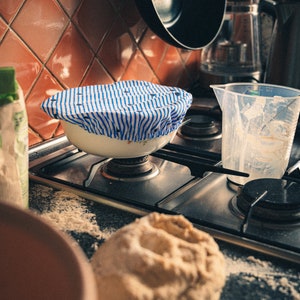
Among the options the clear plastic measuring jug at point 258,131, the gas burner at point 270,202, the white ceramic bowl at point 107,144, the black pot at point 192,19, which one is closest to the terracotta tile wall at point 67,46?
the black pot at point 192,19

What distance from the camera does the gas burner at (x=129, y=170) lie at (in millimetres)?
777

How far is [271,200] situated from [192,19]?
67 centimetres

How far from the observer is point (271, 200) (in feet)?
2.06

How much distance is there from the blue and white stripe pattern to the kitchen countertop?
119mm

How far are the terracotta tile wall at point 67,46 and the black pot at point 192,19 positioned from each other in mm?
65

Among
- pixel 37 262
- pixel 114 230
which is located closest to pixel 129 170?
pixel 114 230

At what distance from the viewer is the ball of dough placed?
38 centimetres

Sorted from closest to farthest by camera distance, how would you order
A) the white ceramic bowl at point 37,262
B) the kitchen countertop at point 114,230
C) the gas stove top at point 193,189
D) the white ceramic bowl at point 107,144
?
the white ceramic bowl at point 37,262 → the kitchen countertop at point 114,230 → the gas stove top at point 193,189 → the white ceramic bowl at point 107,144

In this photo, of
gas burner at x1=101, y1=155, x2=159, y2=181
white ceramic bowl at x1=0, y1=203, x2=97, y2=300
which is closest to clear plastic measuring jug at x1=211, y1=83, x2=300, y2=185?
gas burner at x1=101, y1=155, x2=159, y2=181

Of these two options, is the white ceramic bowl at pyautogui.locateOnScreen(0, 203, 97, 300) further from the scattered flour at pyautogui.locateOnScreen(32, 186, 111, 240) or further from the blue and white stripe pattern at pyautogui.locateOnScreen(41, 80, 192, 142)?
the blue and white stripe pattern at pyautogui.locateOnScreen(41, 80, 192, 142)

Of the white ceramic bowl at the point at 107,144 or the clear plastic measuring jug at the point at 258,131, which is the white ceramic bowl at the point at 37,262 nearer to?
the white ceramic bowl at the point at 107,144

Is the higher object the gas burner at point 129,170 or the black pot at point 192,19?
the black pot at point 192,19

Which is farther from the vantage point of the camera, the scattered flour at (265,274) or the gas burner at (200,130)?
the gas burner at (200,130)

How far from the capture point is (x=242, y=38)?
1.28m
